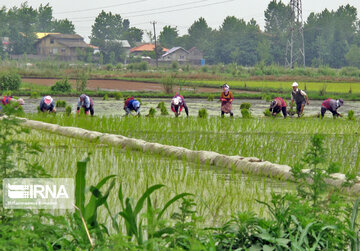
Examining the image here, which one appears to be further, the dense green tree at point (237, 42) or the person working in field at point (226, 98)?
the dense green tree at point (237, 42)

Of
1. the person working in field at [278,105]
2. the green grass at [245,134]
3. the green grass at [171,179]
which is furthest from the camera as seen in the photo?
the person working in field at [278,105]

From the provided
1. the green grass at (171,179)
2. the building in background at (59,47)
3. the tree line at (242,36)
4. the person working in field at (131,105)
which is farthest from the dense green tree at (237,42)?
the green grass at (171,179)

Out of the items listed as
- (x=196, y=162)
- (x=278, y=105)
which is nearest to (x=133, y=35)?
(x=278, y=105)

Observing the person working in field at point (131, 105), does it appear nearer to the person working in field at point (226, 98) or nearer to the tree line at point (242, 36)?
the person working in field at point (226, 98)

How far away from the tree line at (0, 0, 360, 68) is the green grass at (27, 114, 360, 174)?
6984 centimetres

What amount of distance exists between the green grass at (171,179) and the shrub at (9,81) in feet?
66.3

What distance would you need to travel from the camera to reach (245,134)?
13.2 meters

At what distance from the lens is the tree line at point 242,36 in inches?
3725

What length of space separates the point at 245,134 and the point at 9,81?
19257mm

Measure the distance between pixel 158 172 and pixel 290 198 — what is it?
4115 millimetres

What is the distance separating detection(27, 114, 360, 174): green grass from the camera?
34.3ft

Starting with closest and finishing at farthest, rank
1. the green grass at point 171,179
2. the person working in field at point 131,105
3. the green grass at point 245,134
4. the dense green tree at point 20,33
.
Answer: the green grass at point 171,179 → the green grass at point 245,134 → the person working in field at point 131,105 → the dense green tree at point 20,33

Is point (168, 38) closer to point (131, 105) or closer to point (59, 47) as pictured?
point (59, 47)

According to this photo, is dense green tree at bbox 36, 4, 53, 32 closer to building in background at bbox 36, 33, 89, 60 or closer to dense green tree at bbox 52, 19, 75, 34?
dense green tree at bbox 52, 19, 75, 34
